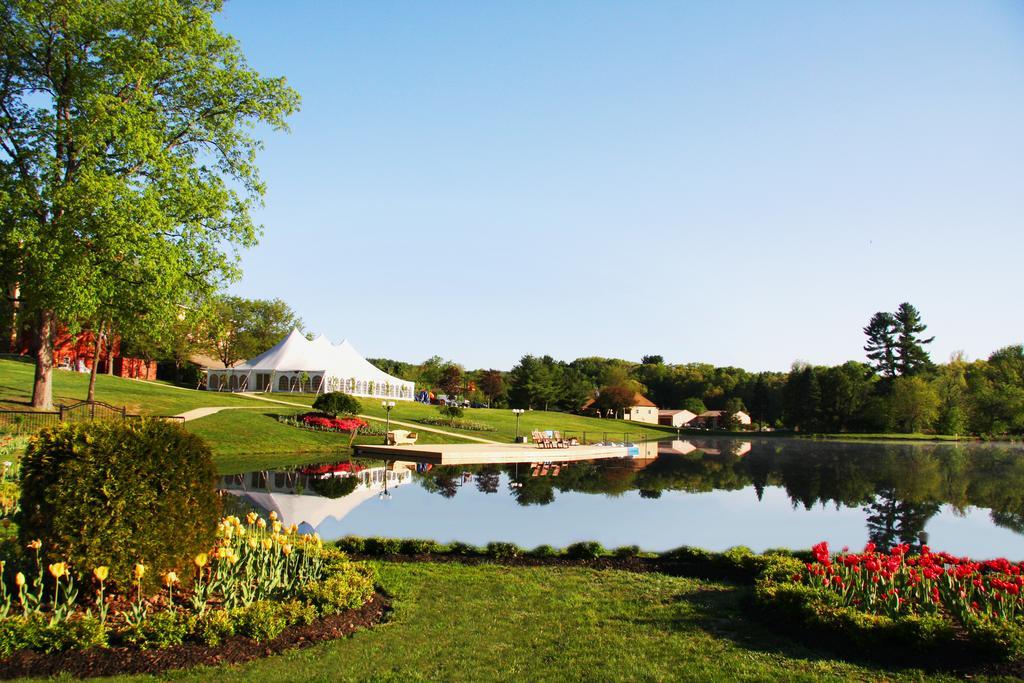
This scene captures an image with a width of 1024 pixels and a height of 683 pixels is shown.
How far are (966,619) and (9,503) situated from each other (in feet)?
37.4

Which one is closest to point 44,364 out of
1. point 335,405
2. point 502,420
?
point 335,405

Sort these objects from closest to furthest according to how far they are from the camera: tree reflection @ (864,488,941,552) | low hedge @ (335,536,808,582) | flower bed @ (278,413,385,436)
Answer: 1. low hedge @ (335,536,808,582)
2. tree reflection @ (864,488,941,552)
3. flower bed @ (278,413,385,436)

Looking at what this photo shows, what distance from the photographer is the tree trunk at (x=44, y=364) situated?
2192 centimetres

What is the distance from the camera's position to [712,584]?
8.36 m

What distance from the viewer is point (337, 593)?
21.6 feet

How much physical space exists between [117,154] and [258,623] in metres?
19.5

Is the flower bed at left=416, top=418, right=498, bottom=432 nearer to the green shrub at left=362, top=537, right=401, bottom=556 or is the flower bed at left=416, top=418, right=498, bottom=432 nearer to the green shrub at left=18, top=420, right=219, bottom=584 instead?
the green shrub at left=362, top=537, right=401, bottom=556

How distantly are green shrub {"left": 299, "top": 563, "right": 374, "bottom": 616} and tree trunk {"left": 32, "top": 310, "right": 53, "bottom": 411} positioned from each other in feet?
64.8

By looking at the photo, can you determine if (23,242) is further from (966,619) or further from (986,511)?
(986,511)

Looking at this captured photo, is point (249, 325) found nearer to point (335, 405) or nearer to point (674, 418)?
point (335, 405)

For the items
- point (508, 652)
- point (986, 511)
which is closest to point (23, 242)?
point (508, 652)

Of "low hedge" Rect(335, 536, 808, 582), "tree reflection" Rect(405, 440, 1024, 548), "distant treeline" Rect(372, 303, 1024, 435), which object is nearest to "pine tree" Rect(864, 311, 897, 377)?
"distant treeline" Rect(372, 303, 1024, 435)

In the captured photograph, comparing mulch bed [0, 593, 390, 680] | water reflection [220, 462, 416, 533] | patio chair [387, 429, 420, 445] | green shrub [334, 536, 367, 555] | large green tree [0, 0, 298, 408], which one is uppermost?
large green tree [0, 0, 298, 408]

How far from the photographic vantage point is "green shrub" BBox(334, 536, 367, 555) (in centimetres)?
959
